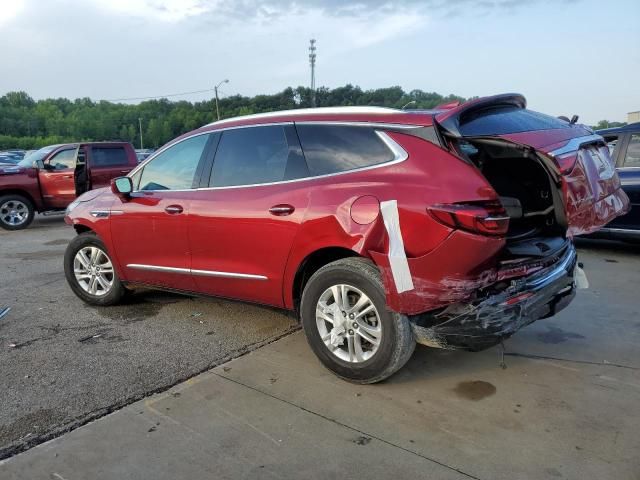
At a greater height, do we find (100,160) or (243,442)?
(100,160)

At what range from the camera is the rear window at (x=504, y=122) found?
340cm

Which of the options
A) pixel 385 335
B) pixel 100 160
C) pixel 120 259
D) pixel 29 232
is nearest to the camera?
pixel 385 335

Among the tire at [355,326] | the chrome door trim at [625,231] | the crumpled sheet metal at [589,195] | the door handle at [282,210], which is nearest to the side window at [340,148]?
the door handle at [282,210]

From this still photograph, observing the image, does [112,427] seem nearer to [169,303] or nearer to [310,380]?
[310,380]

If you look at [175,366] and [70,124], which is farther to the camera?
[70,124]

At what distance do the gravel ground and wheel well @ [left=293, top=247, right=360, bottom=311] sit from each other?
2.33 ft

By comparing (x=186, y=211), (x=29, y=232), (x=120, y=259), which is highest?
(x=186, y=211)

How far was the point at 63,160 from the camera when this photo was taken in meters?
12.1

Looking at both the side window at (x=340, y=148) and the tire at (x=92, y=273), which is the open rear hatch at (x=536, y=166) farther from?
the tire at (x=92, y=273)

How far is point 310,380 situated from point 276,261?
87 cm

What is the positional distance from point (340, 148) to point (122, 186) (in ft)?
7.62

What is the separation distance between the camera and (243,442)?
9.41ft

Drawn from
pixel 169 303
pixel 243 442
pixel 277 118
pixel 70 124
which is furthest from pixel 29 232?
pixel 70 124

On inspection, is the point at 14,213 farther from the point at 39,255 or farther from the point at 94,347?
the point at 94,347
